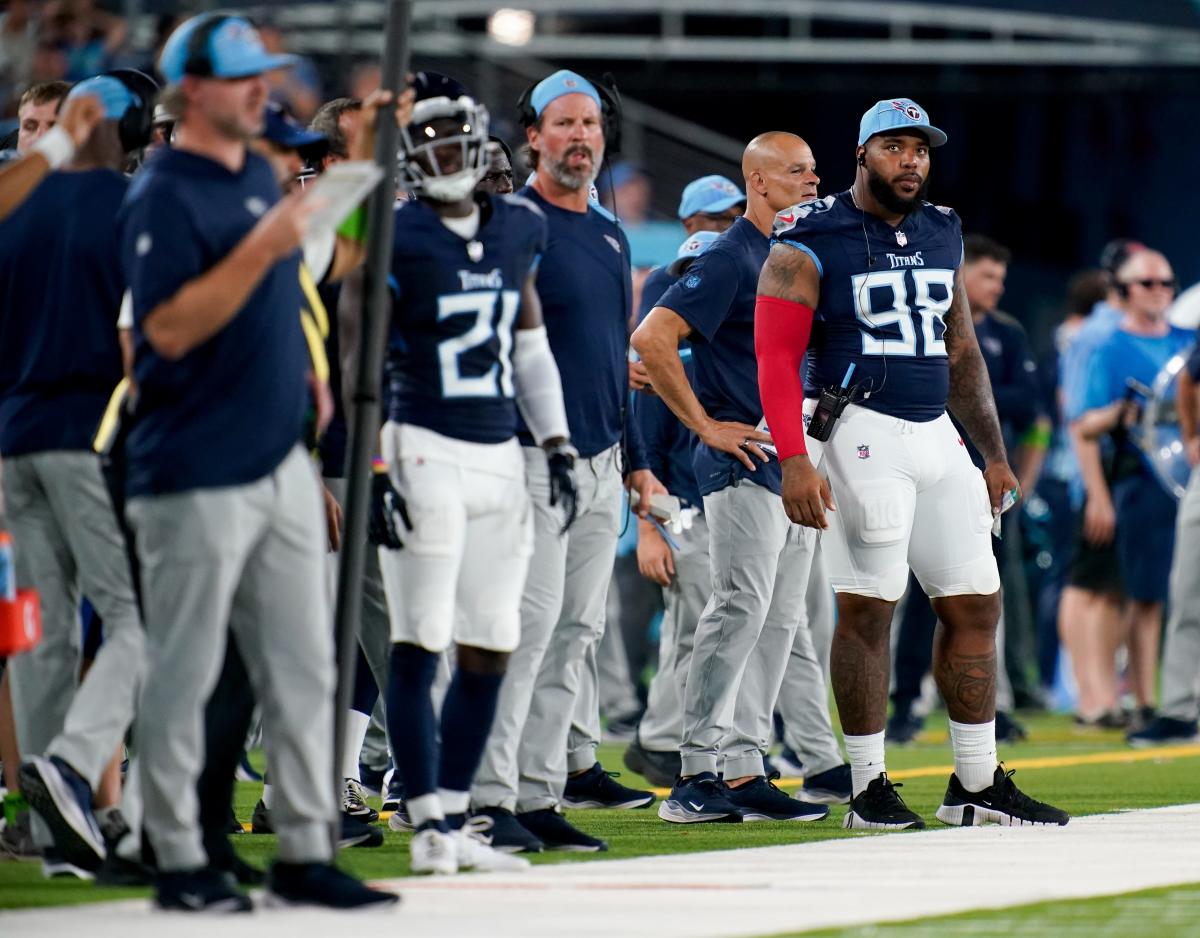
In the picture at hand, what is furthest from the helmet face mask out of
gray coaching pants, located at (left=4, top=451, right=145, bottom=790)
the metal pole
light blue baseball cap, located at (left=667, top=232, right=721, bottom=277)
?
light blue baseball cap, located at (left=667, top=232, right=721, bottom=277)

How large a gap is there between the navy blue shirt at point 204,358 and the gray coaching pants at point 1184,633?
23.3 feet

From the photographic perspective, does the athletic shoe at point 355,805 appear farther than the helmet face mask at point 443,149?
Yes

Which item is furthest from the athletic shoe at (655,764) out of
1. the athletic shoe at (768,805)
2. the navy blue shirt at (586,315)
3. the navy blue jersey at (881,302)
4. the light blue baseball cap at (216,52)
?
the light blue baseball cap at (216,52)

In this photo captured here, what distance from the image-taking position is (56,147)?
233 inches

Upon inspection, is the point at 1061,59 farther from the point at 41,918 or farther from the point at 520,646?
the point at 41,918

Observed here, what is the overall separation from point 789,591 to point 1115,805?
1.42 m

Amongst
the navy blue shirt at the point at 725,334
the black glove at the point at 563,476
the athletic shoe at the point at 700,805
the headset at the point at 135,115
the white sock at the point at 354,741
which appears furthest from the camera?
the navy blue shirt at the point at 725,334

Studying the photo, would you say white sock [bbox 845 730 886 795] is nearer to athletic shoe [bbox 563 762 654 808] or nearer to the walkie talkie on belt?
the walkie talkie on belt

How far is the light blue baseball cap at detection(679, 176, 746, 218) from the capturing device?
31.3 ft

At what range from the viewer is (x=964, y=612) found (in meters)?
7.51

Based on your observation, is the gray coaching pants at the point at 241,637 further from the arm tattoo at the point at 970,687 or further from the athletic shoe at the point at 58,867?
the arm tattoo at the point at 970,687

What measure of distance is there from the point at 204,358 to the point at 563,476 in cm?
157

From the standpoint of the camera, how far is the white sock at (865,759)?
7363 mm

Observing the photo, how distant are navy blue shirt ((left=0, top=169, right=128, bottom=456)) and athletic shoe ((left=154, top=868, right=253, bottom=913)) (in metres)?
1.54
